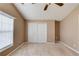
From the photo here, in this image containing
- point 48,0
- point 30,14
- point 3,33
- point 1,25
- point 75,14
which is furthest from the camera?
point 30,14

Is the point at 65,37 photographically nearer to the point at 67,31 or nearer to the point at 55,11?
the point at 67,31

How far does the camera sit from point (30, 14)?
4828 mm

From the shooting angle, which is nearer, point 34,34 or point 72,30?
point 34,34

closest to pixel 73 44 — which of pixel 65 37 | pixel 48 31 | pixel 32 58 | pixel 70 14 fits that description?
pixel 65 37

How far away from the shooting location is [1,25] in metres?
2.23

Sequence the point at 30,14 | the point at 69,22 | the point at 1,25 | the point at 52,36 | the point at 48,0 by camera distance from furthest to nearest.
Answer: the point at 52,36
the point at 30,14
the point at 69,22
the point at 1,25
the point at 48,0

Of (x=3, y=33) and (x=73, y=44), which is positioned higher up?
(x=3, y=33)

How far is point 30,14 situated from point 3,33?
2.54 meters

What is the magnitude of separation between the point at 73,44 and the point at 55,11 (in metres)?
1.70

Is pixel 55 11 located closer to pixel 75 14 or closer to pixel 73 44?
pixel 75 14

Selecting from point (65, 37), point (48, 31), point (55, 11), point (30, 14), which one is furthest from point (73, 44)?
point (48, 31)

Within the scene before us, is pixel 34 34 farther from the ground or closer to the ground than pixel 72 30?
closer to the ground

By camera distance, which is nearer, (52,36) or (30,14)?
(30,14)

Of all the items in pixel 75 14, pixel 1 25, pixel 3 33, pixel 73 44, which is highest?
pixel 75 14
